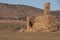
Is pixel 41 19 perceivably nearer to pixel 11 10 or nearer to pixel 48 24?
pixel 48 24

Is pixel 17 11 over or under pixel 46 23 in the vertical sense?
over

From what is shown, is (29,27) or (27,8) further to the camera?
(27,8)

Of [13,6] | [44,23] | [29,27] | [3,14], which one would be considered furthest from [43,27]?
[13,6]

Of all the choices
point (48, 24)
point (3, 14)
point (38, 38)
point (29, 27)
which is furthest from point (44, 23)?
point (3, 14)

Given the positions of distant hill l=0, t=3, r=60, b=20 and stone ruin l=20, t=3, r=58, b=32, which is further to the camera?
distant hill l=0, t=3, r=60, b=20

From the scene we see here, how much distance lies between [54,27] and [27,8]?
112 metres

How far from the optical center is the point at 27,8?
137 metres

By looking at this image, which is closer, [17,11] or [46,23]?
[46,23]

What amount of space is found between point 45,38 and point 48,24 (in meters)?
14.5

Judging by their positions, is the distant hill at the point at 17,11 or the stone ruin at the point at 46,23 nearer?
the stone ruin at the point at 46,23

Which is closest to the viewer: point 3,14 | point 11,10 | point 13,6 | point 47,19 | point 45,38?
point 45,38

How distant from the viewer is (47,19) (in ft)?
81.6

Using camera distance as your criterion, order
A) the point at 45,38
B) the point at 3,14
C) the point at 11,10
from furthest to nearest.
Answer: the point at 11,10 < the point at 3,14 < the point at 45,38

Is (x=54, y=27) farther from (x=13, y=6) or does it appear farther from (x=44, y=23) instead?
(x=13, y=6)
